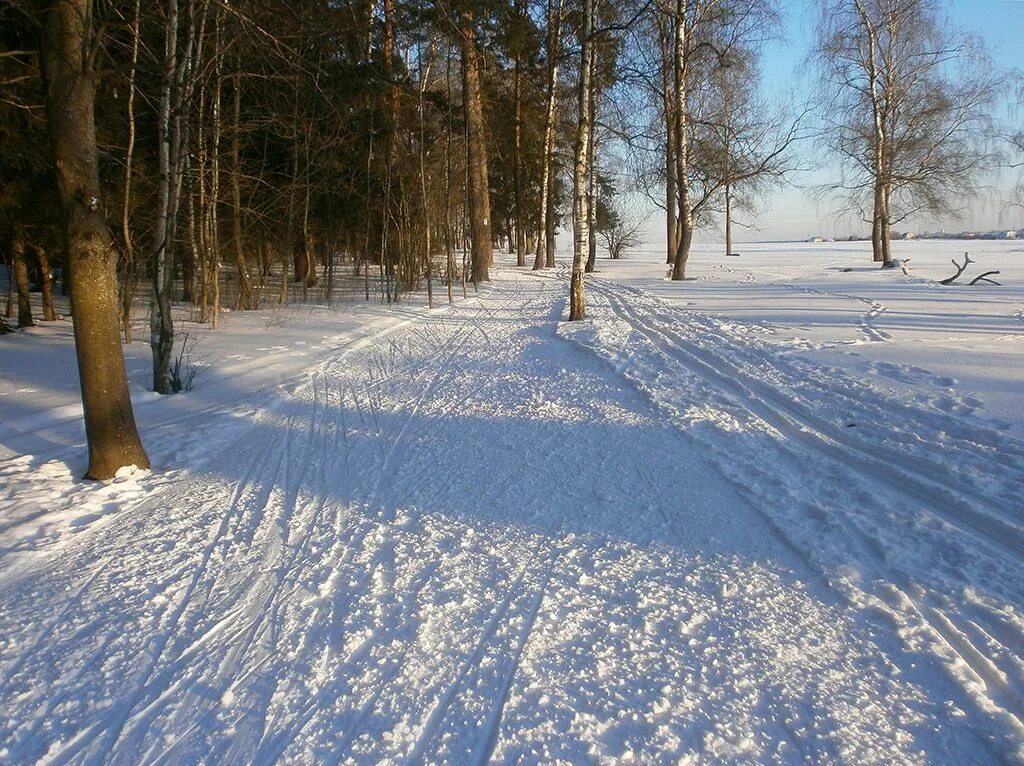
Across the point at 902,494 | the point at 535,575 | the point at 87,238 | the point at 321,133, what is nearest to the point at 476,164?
the point at 321,133

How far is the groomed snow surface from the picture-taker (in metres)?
2.59

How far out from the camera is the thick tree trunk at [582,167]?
12.2 m

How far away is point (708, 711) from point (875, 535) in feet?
6.51

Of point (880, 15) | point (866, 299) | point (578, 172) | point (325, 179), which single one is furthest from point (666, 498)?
point (880, 15)

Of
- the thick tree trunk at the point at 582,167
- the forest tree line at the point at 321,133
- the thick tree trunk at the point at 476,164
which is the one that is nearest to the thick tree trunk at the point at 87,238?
the forest tree line at the point at 321,133

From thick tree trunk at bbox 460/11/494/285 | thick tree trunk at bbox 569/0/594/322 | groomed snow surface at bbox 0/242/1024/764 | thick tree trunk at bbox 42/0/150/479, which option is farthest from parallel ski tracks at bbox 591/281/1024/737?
thick tree trunk at bbox 460/11/494/285

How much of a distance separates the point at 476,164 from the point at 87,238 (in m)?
18.0

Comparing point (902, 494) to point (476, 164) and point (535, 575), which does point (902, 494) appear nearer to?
point (535, 575)

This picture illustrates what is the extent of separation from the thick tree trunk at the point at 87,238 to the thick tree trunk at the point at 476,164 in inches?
547

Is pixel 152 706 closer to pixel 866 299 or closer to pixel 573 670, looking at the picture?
pixel 573 670

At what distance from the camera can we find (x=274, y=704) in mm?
2738

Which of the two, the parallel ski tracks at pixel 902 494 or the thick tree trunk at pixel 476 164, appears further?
the thick tree trunk at pixel 476 164

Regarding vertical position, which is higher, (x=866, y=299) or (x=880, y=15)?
(x=880, y=15)

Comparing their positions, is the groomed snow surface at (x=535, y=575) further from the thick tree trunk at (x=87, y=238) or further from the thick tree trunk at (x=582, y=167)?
the thick tree trunk at (x=582, y=167)
